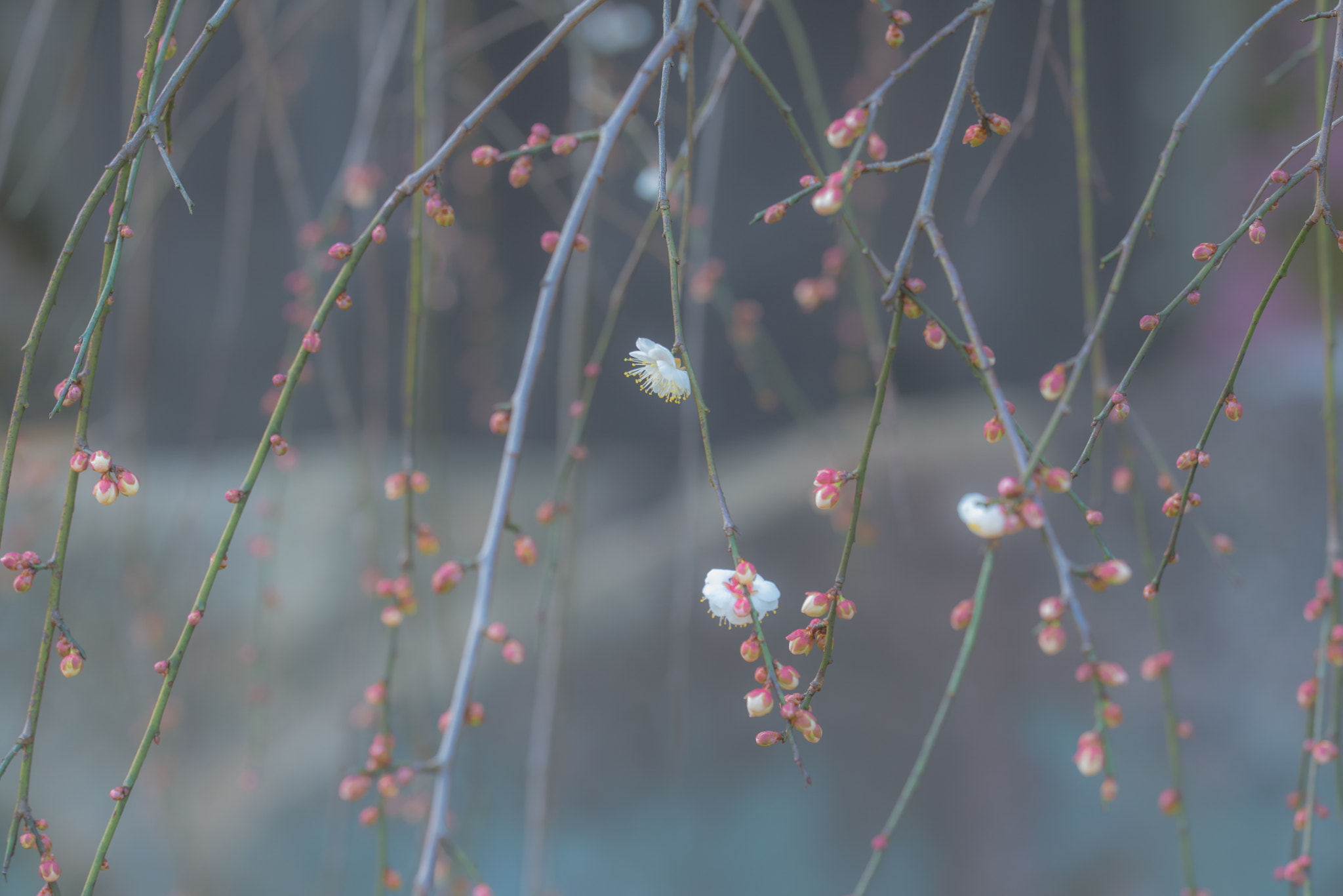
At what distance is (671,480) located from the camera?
170 cm

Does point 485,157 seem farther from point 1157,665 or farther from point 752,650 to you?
point 1157,665

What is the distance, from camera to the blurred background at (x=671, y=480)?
4.86ft

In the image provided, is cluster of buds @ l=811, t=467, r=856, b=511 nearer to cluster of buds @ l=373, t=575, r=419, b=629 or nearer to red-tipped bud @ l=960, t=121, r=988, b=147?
red-tipped bud @ l=960, t=121, r=988, b=147

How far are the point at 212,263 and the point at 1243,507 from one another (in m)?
1.83

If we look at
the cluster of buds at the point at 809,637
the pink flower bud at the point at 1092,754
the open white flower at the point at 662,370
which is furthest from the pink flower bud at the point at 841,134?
the pink flower bud at the point at 1092,754

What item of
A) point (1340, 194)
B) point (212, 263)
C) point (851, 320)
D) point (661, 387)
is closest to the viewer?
point (661, 387)

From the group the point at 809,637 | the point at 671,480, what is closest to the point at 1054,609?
the point at 809,637

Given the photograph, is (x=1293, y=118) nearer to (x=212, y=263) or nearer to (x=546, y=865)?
(x=546, y=865)

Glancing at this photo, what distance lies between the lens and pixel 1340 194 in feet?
4.74

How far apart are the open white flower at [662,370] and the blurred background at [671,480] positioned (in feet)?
2.23

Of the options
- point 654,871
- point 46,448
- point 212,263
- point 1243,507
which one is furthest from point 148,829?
point 1243,507

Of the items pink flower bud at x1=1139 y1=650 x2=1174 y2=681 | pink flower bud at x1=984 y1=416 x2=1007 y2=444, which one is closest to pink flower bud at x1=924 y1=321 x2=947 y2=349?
pink flower bud at x1=984 y1=416 x2=1007 y2=444

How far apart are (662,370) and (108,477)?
0.35 m

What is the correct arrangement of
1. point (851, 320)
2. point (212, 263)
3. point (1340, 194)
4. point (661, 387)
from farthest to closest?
1. point (212, 263)
2. point (851, 320)
3. point (1340, 194)
4. point (661, 387)
